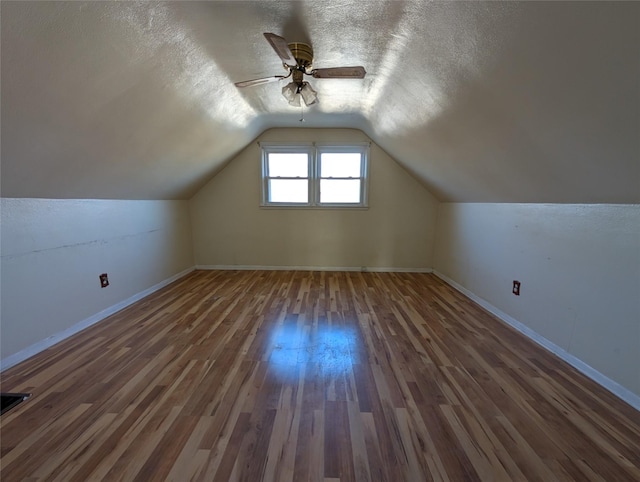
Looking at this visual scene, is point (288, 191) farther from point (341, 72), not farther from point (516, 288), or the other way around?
point (516, 288)

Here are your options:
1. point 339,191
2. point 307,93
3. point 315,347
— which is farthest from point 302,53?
point 339,191

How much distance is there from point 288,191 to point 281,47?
2.89 m

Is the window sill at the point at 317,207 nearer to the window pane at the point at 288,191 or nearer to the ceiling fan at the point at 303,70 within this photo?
the window pane at the point at 288,191

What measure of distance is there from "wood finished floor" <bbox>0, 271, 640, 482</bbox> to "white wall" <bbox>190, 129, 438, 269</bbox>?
1984 millimetres

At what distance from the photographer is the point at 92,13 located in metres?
1.27

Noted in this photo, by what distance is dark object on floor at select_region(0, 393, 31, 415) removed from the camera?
152 cm

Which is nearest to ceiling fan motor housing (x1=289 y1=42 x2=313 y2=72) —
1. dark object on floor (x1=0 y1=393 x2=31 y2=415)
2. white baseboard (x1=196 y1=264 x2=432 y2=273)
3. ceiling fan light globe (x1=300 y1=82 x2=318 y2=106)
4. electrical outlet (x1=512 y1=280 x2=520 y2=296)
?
ceiling fan light globe (x1=300 y1=82 x2=318 y2=106)

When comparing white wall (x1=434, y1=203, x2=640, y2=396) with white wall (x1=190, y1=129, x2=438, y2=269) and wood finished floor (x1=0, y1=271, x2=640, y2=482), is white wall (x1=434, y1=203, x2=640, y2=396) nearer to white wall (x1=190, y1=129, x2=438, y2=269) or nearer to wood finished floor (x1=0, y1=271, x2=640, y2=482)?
wood finished floor (x1=0, y1=271, x2=640, y2=482)

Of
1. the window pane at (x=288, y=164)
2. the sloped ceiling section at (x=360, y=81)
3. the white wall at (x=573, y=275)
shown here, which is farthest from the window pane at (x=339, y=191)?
the white wall at (x=573, y=275)

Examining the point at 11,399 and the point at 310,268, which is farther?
the point at 310,268

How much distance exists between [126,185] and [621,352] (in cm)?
423

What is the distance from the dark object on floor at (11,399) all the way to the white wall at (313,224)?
122 inches

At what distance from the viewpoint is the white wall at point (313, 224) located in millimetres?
4367

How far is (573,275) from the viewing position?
2.00m
